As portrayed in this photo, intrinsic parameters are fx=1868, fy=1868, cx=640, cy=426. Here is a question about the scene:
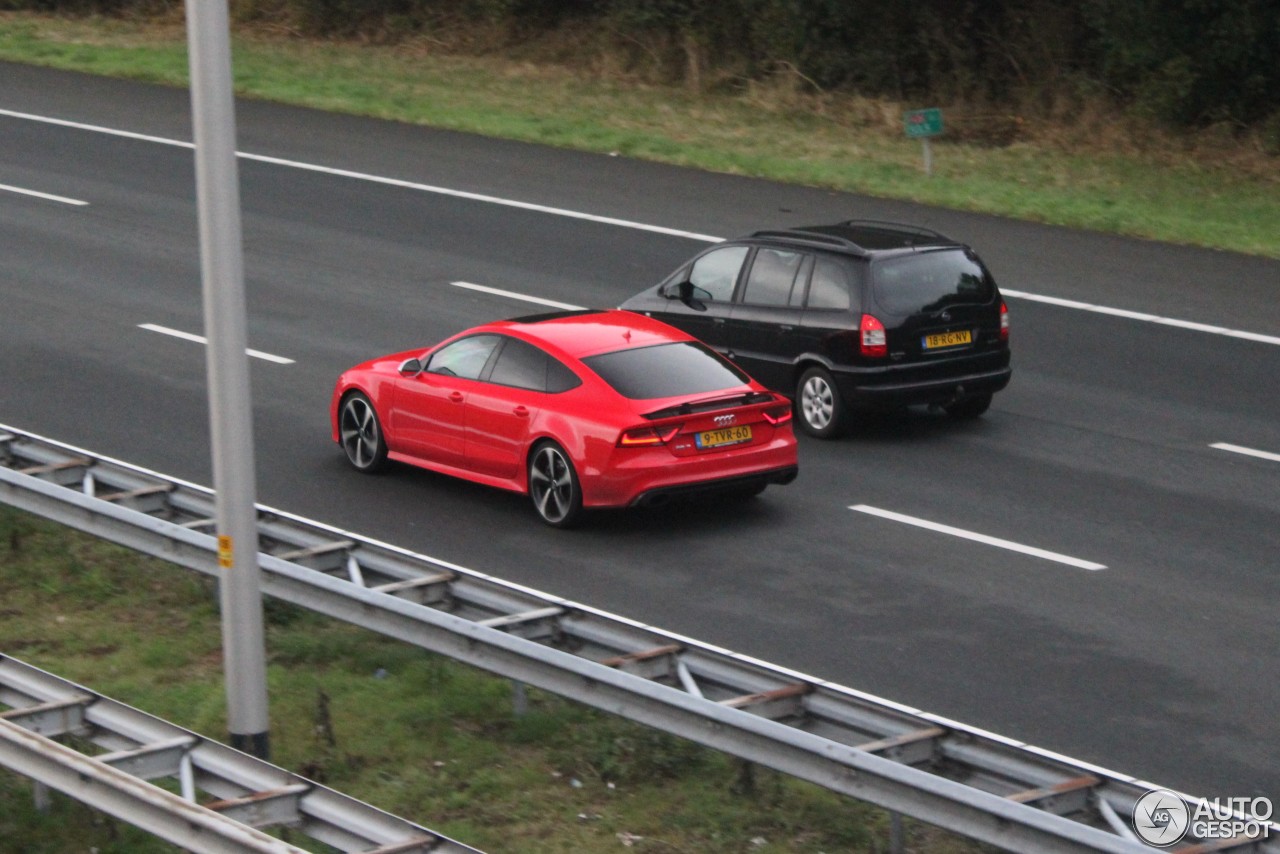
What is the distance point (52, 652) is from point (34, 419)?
590 cm

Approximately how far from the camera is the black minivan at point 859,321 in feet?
52.1

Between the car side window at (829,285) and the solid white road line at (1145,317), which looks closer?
the car side window at (829,285)

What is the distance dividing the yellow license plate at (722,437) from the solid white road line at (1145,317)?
8128 mm

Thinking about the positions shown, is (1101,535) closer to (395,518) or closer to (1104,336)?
(395,518)

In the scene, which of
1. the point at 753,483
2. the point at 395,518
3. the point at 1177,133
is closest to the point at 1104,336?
the point at 753,483

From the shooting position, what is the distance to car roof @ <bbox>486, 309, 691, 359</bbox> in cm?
1396

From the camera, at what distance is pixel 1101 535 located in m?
13.5

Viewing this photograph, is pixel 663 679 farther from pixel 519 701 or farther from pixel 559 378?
pixel 559 378

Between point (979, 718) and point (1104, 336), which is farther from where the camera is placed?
point (1104, 336)

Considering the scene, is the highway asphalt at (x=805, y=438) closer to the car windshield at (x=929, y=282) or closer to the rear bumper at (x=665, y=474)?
the rear bumper at (x=665, y=474)

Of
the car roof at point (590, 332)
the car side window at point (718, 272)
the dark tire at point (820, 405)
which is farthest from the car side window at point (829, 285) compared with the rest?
→ the car roof at point (590, 332)

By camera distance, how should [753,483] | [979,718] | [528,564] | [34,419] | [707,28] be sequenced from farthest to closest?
1. [707,28]
2. [34,419]
3. [753,483]
4. [528,564]
5. [979,718]

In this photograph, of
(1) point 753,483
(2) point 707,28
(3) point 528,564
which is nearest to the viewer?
(3) point 528,564

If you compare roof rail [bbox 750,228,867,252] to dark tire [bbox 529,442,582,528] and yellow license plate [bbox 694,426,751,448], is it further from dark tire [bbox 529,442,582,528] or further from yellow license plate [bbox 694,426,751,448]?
dark tire [bbox 529,442,582,528]
